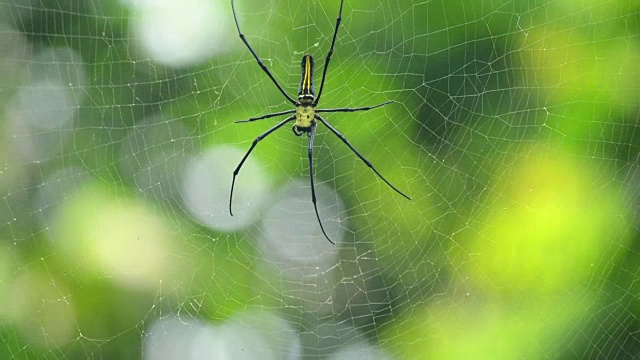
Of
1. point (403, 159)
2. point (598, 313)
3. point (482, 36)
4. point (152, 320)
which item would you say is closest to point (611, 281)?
point (598, 313)

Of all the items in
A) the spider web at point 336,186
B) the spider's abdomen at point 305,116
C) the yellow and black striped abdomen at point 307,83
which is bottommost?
the spider web at point 336,186

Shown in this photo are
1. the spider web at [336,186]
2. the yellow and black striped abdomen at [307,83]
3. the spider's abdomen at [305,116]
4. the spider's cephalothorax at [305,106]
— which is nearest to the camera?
the yellow and black striped abdomen at [307,83]

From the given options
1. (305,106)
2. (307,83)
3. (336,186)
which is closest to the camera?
(307,83)

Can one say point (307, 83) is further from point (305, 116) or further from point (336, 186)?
point (336, 186)

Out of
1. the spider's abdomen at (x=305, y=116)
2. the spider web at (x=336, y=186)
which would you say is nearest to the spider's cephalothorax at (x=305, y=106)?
the spider's abdomen at (x=305, y=116)

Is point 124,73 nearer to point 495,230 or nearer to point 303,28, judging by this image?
point 303,28

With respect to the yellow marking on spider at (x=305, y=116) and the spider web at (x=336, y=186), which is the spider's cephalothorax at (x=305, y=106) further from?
the spider web at (x=336, y=186)

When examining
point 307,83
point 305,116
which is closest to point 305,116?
point 305,116

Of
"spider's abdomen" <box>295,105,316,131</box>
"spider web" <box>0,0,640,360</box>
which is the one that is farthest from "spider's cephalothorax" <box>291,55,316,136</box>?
"spider web" <box>0,0,640,360</box>
